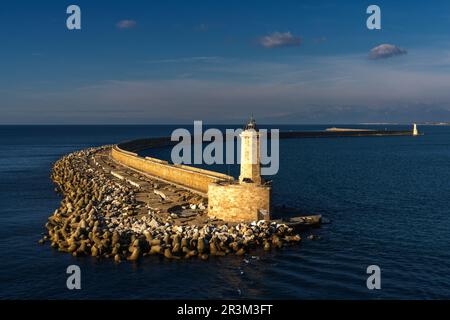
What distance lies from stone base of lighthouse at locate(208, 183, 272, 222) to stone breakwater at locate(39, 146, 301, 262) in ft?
2.99

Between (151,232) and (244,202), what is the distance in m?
6.24

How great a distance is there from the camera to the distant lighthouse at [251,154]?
30.9m

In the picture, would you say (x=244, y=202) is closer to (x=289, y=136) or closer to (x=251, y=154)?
(x=251, y=154)

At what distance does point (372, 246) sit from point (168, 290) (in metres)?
12.7

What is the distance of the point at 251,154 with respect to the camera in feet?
102

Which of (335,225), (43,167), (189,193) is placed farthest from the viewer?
(43,167)

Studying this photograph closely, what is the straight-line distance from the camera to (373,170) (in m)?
69.8

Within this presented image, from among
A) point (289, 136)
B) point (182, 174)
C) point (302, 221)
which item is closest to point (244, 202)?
point (302, 221)

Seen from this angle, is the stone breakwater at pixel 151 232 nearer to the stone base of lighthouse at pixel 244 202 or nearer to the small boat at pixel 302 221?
the stone base of lighthouse at pixel 244 202

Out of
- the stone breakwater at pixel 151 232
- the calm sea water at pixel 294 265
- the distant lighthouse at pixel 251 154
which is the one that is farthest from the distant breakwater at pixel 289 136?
the distant lighthouse at pixel 251 154

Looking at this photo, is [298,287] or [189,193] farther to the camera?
[189,193]
